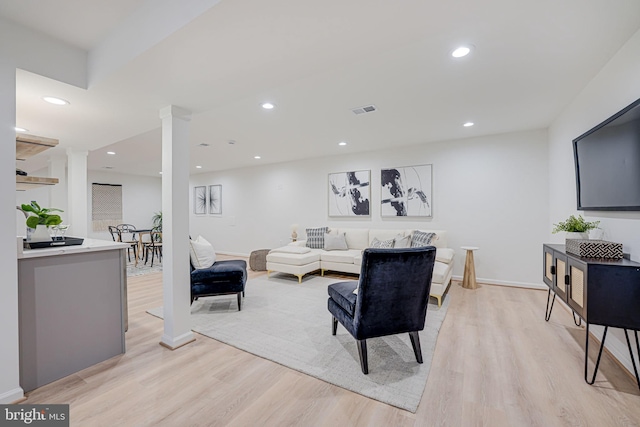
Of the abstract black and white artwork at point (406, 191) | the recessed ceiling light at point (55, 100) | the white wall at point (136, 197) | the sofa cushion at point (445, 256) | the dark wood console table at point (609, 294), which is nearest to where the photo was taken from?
the dark wood console table at point (609, 294)

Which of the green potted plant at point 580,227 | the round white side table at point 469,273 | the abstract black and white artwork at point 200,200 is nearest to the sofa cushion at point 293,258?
the round white side table at point 469,273

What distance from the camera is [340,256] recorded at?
489cm

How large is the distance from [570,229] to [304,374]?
2.71 metres

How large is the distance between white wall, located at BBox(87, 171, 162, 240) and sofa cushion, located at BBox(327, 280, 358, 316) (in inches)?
341

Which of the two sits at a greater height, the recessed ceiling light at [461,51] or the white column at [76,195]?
the recessed ceiling light at [461,51]

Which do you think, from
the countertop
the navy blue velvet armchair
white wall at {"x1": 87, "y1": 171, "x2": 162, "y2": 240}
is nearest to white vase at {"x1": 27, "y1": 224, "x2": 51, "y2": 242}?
the countertop

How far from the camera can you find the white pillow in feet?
10.7

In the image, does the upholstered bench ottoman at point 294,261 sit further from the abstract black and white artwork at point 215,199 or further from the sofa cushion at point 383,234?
the abstract black and white artwork at point 215,199

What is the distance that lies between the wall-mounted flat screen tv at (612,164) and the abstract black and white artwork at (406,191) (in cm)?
235

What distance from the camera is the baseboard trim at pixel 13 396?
1.69 metres

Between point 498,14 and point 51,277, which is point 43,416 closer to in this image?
point 51,277

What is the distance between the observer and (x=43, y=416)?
1.63 meters

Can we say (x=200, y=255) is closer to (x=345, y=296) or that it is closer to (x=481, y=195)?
(x=345, y=296)

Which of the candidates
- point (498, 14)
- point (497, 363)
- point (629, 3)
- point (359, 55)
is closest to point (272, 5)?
point (359, 55)
